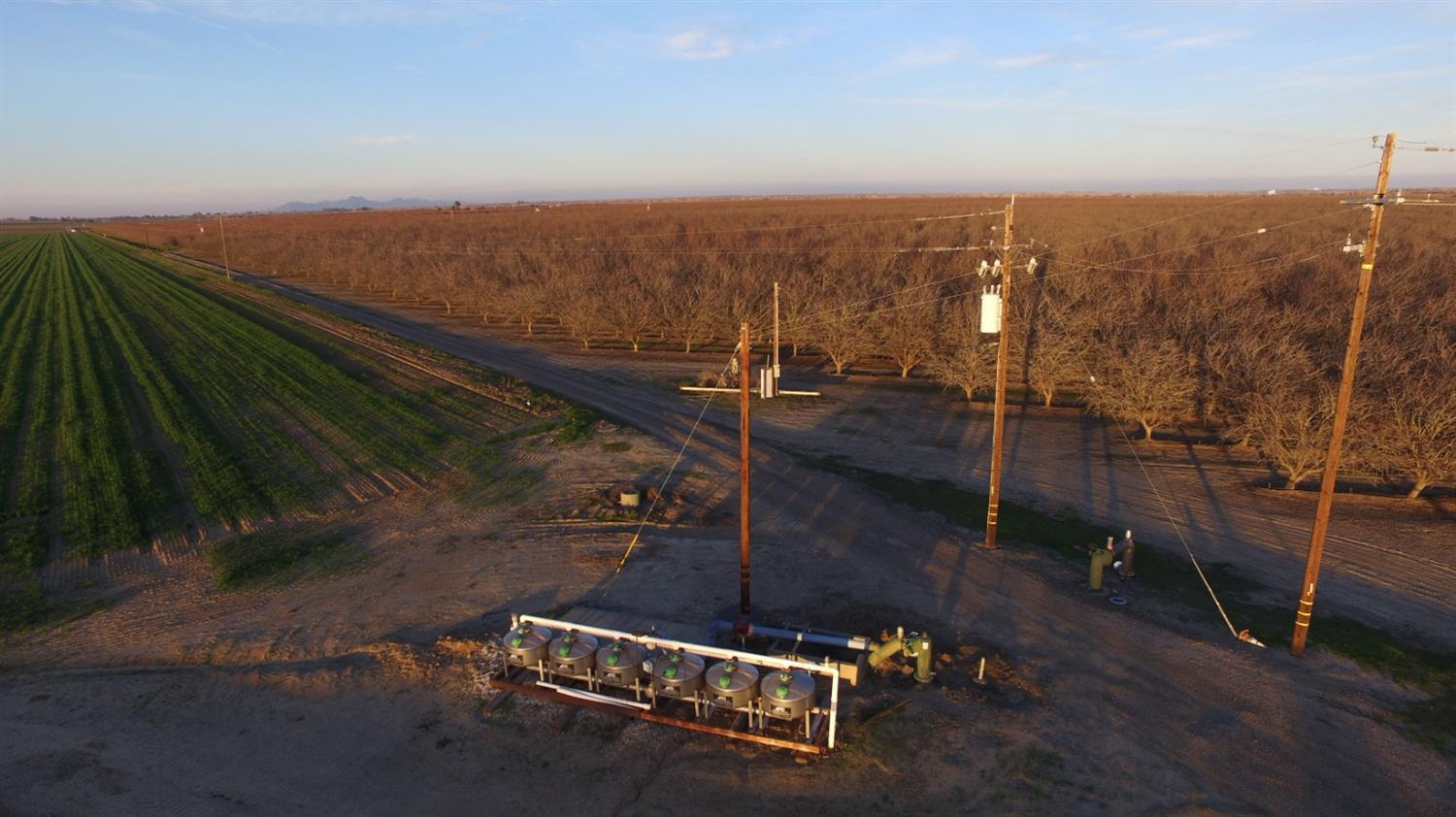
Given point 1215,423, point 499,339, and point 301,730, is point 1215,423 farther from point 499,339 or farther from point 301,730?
point 499,339

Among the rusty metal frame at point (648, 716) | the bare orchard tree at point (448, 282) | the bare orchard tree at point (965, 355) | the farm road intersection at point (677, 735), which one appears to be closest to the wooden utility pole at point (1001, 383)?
the farm road intersection at point (677, 735)

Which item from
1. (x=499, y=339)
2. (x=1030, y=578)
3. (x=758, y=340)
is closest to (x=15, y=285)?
(x=499, y=339)

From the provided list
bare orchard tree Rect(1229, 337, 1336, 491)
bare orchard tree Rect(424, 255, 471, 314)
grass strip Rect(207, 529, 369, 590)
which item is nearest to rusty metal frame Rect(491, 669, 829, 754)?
grass strip Rect(207, 529, 369, 590)

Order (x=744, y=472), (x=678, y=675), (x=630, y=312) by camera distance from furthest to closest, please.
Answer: (x=630, y=312)
(x=744, y=472)
(x=678, y=675)

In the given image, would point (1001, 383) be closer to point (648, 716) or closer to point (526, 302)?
point (648, 716)

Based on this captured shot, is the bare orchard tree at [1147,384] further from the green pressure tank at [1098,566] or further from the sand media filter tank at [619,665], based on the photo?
the sand media filter tank at [619,665]

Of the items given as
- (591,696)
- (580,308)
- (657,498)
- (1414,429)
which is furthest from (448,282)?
(1414,429)
